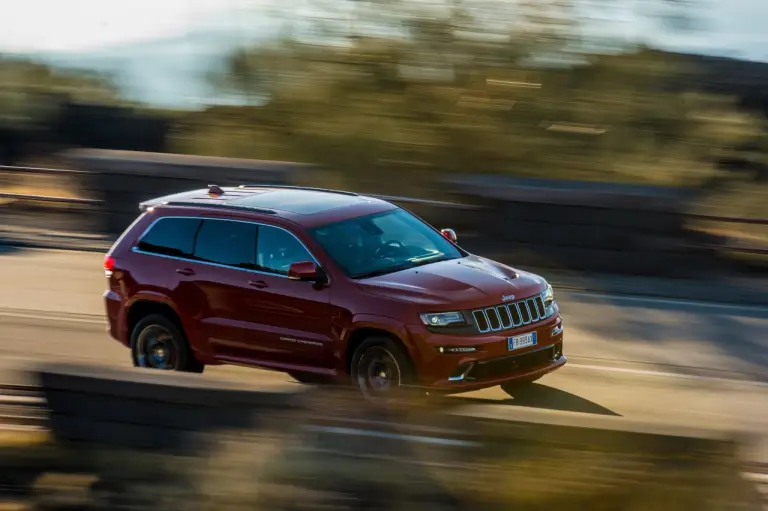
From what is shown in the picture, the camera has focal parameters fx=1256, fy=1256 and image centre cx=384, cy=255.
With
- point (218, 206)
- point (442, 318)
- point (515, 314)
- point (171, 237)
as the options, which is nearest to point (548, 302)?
point (515, 314)

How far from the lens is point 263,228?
10.9 m

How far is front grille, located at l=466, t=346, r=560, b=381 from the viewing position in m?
9.88

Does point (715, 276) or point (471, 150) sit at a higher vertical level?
point (471, 150)

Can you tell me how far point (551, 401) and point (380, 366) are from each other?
70.5 inches

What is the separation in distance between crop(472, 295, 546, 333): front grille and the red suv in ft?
0.04

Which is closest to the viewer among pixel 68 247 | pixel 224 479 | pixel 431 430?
pixel 224 479

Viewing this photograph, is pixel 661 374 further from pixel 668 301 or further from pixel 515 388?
pixel 668 301

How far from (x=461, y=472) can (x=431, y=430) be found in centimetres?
45

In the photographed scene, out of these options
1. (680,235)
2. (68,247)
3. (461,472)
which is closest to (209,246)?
(461,472)

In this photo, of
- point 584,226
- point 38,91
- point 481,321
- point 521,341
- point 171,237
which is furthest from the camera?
point 38,91

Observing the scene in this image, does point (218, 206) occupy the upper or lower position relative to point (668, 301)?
upper

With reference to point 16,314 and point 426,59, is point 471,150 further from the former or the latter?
point 16,314

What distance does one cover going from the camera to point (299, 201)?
11328 mm

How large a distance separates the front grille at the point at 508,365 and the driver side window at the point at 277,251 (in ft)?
5.62
